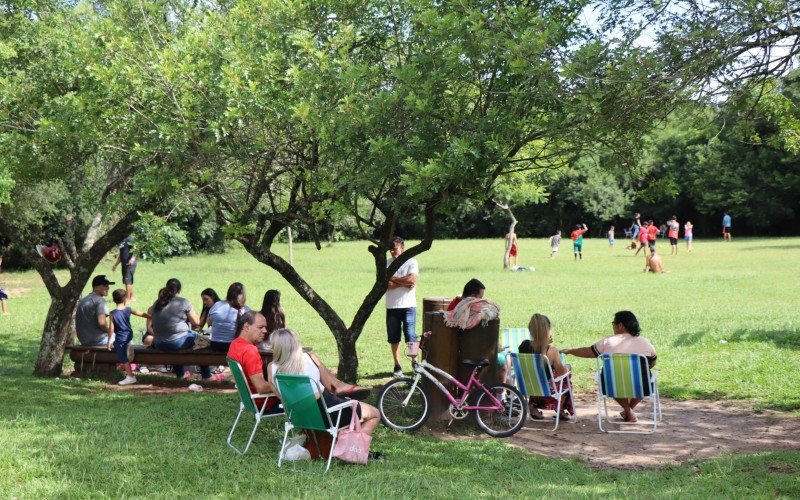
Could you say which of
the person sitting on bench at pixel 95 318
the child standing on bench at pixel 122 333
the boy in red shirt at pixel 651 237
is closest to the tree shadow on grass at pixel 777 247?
the boy in red shirt at pixel 651 237

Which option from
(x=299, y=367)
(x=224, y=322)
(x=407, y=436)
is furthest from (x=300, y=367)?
(x=224, y=322)

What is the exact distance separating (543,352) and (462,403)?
3.30 feet

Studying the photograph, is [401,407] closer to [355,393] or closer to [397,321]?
[355,393]

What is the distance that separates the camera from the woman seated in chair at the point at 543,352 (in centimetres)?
845

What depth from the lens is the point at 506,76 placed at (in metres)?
8.01

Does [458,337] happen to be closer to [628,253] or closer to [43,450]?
[43,450]

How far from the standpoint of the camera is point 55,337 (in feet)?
38.1

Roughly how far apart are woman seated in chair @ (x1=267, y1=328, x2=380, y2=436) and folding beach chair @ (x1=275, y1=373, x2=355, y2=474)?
115 mm

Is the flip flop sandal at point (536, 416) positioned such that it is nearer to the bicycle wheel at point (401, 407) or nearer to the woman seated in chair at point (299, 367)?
the bicycle wheel at point (401, 407)

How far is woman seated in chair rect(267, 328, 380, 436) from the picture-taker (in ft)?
22.3

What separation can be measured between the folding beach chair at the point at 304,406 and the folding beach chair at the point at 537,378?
2.17 meters

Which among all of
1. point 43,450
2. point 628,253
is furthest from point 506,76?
point 628,253

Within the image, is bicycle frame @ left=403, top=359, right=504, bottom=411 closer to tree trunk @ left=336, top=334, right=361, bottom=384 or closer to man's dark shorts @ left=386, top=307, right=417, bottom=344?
tree trunk @ left=336, top=334, right=361, bottom=384

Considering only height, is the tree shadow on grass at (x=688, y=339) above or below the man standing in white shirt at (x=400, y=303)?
below
